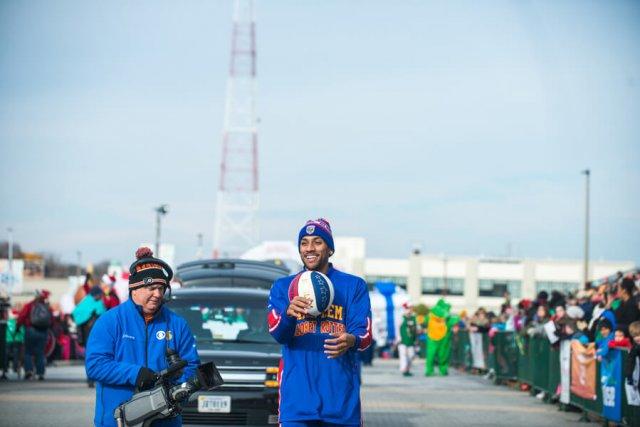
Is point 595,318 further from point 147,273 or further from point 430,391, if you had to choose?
point 147,273

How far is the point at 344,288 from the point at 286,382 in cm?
62

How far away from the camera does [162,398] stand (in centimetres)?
698

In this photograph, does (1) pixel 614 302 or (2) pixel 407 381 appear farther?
(2) pixel 407 381

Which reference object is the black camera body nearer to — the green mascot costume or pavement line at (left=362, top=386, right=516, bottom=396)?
pavement line at (left=362, top=386, right=516, bottom=396)

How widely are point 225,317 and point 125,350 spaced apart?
6.40 m

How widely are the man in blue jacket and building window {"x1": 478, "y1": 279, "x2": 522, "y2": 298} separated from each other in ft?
405

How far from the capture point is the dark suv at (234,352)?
500 inches

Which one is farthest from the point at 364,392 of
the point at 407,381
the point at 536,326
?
the point at 407,381

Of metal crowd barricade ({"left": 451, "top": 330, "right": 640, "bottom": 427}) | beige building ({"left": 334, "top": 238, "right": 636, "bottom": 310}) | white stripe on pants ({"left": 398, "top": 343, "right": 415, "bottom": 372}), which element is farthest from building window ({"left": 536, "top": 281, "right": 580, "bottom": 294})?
metal crowd barricade ({"left": 451, "top": 330, "right": 640, "bottom": 427})

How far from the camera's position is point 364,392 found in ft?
78.7

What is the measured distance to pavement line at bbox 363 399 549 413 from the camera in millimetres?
20078

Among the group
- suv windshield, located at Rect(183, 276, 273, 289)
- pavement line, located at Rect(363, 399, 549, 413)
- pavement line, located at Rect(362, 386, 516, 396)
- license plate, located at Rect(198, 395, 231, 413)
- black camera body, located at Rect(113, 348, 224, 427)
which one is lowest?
pavement line, located at Rect(363, 399, 549, 413)

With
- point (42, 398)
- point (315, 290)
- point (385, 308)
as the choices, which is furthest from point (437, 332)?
point (315, 290)

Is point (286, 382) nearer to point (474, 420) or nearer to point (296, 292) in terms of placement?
point (296, 292)
